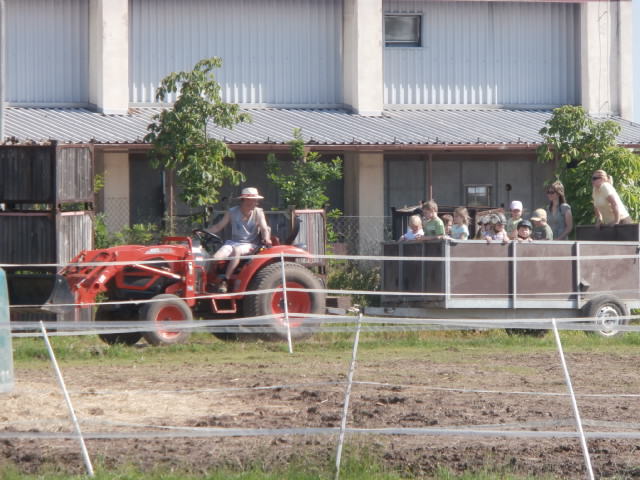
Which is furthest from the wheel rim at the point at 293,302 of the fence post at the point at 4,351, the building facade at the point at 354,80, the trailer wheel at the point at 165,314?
the building facade at the point at 354,80

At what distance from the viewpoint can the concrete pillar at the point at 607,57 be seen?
2786 cm

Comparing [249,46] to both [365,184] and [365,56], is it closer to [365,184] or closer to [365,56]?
[365,56]

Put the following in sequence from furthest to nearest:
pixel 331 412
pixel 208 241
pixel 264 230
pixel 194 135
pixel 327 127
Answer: pixel 327 127
pixel 194 135
pixel 208 241
pixel 264 230
pixel 331 412

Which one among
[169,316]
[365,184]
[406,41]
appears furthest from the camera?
[406,41]

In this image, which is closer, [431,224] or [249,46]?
[431,224]

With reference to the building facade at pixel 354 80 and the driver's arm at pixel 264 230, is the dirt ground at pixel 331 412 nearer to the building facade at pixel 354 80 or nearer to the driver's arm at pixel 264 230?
the driver's arm at pixel 264 230

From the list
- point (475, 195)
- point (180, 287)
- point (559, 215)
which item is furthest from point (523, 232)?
point (475, 195)

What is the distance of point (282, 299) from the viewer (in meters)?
15.8

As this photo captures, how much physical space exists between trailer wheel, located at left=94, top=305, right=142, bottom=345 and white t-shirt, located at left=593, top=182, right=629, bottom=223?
6.42 metres

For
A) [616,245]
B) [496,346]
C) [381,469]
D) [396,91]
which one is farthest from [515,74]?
[381,469]

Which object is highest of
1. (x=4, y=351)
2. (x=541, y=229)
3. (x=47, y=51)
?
(x=47, y=51)

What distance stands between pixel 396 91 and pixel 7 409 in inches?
743

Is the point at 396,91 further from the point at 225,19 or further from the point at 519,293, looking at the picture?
the point at 519,293

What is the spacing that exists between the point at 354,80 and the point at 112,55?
4.99 meters
